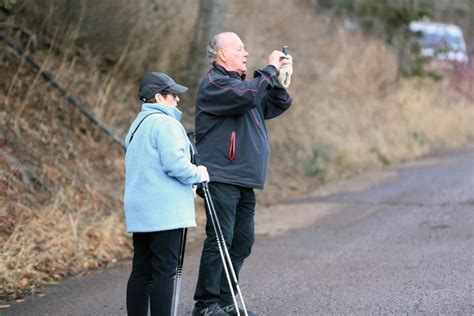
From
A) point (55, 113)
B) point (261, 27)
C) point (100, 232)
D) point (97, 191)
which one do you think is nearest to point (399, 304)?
point (100, 232)

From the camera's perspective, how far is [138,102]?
43.9ft

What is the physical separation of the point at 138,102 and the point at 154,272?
26.3 feet

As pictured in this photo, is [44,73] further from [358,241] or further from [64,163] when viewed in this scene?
[358,241]

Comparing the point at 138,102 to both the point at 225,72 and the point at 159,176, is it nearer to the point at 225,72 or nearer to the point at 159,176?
the point at 225,72

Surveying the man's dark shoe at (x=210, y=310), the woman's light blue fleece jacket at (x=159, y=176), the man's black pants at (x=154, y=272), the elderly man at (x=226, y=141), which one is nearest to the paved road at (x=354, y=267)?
the man's dark shoe at (x=210, y=310)

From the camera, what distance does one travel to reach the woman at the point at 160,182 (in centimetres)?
545

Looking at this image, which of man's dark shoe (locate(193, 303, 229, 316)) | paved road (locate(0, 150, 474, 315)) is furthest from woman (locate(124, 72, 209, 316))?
paved road (locate(0, 150, 474, 315))

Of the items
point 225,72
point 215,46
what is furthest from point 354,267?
point 215,46

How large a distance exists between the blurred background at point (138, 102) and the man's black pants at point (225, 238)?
6.58 feet

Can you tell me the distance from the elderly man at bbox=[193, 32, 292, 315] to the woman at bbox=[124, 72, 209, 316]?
46cm

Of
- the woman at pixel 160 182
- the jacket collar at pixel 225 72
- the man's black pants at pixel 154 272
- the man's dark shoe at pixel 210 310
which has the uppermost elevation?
the jacket collar at pixel 225 72

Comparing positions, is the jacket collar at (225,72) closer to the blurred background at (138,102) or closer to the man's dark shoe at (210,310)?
the man's dark shoe at (210,310)

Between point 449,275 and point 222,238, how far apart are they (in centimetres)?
251

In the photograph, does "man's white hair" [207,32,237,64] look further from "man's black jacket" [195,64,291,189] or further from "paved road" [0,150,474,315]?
"paved road" [0,150,474,315]
